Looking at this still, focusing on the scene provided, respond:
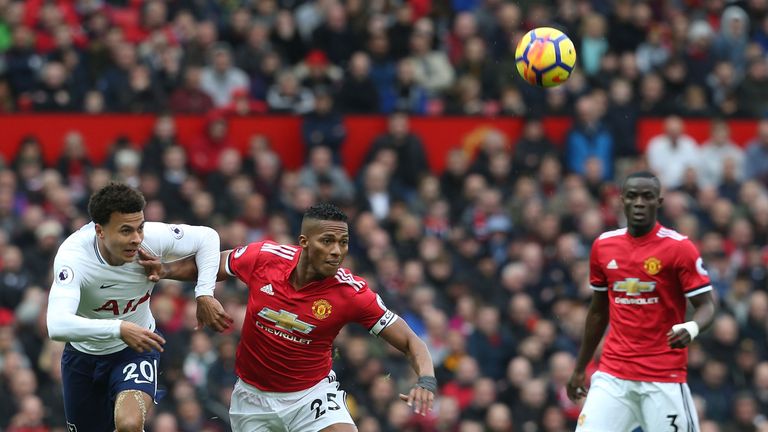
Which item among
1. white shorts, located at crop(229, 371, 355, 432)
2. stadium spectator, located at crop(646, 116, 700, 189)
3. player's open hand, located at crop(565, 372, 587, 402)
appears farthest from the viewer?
stadium spectator, located at crop(646, 116, 700, 189)

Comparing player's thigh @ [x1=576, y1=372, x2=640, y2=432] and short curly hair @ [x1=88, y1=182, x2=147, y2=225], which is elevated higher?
short curly hair @ [x1=88, y1=182, x2=147, y2=225]

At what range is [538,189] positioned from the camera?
1892 cm

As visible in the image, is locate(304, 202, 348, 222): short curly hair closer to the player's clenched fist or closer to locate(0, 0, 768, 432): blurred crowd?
the player's clenched fist

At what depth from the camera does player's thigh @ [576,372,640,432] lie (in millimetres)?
11109

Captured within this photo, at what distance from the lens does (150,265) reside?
10539 millimetres

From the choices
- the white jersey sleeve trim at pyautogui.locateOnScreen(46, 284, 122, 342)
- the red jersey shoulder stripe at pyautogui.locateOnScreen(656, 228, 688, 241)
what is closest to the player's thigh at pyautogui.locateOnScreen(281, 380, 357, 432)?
the white jersey sleeve trim at pyautogui.locateOnScreen(46, 284, 122, 342)

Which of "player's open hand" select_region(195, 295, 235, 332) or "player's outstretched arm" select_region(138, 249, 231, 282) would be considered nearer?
"player's open hand" select_region(195, 295, 235, 332)

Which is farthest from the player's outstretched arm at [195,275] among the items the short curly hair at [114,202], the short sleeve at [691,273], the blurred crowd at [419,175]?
the blurred crowd at [419,175]

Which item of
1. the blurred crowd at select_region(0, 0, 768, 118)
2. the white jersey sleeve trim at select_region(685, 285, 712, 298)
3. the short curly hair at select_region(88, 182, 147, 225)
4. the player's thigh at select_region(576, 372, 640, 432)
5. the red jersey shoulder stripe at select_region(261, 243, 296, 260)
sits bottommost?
the player's thigh at select_region(576, 372, 640, 432)

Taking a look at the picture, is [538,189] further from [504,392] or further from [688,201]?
[504,392]

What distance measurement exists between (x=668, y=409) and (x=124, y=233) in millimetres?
4025

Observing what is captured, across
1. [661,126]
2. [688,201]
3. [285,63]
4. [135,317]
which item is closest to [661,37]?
[661,126]

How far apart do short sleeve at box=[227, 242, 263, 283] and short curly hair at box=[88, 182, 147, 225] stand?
81cm

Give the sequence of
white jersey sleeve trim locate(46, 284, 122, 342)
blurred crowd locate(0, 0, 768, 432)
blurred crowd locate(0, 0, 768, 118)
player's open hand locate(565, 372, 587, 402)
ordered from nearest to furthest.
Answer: white jersey sleeve trim locate(46, 284, 122, 342), player's open hand locate(565, 372, 587, 402), blurred crowd locate(0, 0, 768, 432), blurred crowd locate(0, 0, 768, 118)
